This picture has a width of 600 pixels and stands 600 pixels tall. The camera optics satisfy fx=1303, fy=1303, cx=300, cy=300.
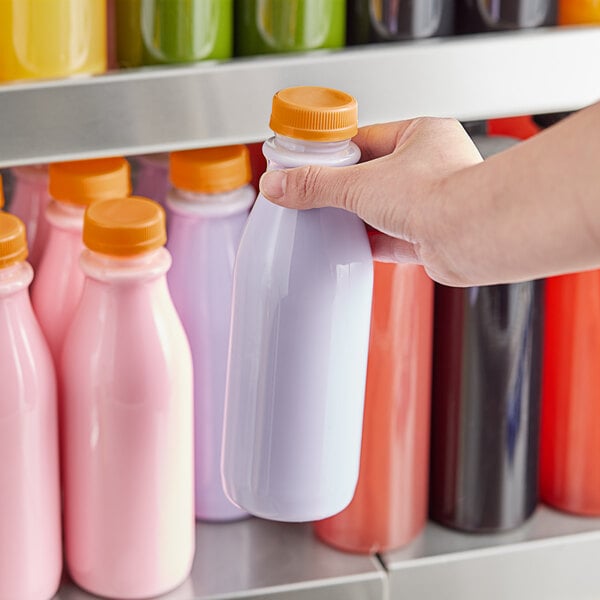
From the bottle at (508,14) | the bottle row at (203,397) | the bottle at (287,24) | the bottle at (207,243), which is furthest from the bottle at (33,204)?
the bottle at (508,14)

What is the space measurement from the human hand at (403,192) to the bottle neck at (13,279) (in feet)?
0.92

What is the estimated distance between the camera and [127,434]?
940mm

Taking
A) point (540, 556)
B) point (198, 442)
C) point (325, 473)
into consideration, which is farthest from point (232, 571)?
point (325, 473)

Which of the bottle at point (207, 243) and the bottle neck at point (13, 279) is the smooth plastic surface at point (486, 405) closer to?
the bottle at point (207, 243)

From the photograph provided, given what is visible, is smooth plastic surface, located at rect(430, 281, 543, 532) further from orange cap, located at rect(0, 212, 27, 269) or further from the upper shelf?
orange cap, located at rect(0, 212, 27, 269)

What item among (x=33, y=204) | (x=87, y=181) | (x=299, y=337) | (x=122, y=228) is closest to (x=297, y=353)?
(x=299, y=337)

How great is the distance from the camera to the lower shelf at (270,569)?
3.33 ft

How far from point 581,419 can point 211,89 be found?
1.48 ft

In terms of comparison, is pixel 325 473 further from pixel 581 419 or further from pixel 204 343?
pixel 581 419

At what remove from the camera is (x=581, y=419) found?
1.10 metres

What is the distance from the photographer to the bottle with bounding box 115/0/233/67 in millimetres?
869

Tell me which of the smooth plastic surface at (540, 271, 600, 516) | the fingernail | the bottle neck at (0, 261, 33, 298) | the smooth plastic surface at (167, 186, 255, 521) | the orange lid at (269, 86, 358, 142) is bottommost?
the smooth plastic surface at (540, 271, 600, 516)

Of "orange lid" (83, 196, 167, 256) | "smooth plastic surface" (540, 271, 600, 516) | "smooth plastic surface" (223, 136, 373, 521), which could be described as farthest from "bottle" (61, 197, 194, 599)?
"smooth plastic surface" (540, 271, 600, 516)

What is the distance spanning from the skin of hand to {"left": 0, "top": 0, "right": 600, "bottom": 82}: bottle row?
0.24 metres
